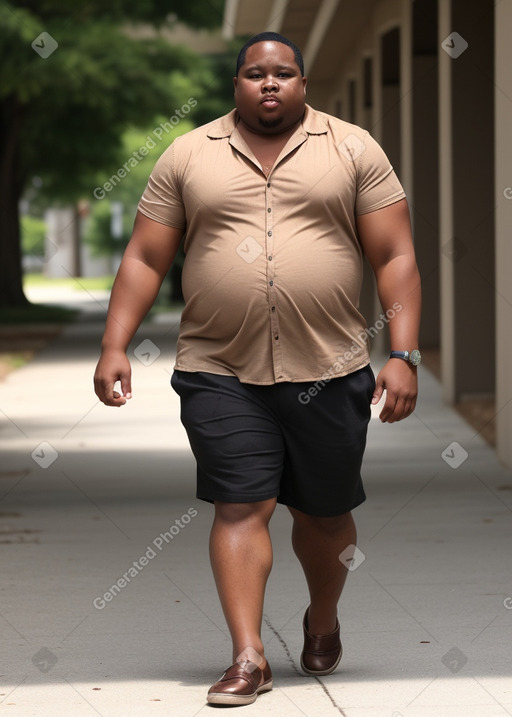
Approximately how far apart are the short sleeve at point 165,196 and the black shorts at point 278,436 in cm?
48

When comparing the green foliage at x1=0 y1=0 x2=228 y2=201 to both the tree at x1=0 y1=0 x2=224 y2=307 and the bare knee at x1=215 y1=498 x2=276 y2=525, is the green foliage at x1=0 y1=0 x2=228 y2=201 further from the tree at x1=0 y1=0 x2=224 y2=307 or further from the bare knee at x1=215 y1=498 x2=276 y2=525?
the bare knee at x1=215 y1=498 x2=276 y2=525

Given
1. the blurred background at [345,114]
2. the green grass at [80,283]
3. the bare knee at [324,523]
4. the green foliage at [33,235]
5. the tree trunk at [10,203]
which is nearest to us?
the bare knee at [324,523]

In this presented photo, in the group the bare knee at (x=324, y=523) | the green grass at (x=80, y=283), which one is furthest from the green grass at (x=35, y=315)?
the bare knee at (x=324, y=523)

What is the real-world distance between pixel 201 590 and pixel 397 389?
6.22ft

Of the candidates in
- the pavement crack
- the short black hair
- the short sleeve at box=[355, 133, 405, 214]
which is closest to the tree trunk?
the pavement crack

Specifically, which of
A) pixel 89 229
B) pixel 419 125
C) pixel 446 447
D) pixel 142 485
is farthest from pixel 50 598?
pixel 89 229

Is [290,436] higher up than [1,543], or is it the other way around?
[290,436]

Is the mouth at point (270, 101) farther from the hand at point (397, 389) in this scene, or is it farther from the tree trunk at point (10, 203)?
the tree trunk at point (10, 203)

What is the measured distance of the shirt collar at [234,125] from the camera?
4.54m

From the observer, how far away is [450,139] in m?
12.7

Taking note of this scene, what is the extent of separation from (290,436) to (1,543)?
300 centimetres

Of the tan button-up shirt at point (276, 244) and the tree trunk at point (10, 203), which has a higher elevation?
the tan button-up shirt at point (276, 244)

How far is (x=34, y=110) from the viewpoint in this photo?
32.3m

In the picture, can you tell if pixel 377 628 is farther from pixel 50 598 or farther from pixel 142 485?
pixel 142 485
